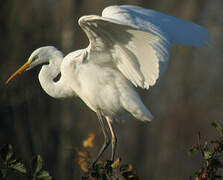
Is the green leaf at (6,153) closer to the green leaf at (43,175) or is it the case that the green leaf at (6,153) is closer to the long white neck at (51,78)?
the green leaf at (43,175)

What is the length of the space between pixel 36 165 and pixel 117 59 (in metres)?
1.25

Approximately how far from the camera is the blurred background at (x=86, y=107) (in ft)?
34.0

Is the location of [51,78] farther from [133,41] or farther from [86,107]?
[86,107]

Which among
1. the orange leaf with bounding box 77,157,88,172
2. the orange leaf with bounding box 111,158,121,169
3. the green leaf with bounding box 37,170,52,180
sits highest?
the green leaf with bounding box 37,170,52,180

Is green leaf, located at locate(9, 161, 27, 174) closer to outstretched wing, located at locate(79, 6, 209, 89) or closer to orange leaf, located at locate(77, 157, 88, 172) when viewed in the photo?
orange leaf, located at locate(77, 157, 88, 172)

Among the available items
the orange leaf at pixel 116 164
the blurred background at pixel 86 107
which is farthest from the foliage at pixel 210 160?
the blurred background at pixel 86 107

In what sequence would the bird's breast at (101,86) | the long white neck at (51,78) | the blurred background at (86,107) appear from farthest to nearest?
the blurred background at (86,107) < the long white neck at (51,78) < the bird's breast at (101,86)

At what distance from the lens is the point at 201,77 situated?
1212 cm

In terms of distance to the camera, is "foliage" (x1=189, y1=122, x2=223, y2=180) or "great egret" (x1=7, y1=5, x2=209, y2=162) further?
"great egret" (x1=7, y1=5, x2=209, y2=162)

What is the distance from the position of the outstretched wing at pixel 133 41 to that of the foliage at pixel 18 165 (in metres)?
0.91

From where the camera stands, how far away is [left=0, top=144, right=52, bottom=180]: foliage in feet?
8.88

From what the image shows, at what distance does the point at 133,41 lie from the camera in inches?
129

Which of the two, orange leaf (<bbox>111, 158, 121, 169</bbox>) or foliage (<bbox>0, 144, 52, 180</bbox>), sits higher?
foliage (<bbox>0, 144, 52, 180</bbox>)

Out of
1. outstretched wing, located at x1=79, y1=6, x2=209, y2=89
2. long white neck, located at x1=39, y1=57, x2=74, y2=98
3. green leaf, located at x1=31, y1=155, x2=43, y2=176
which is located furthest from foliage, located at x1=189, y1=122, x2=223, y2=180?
long white neck, located at x1=39, y1=57, x2=74, y2=98
